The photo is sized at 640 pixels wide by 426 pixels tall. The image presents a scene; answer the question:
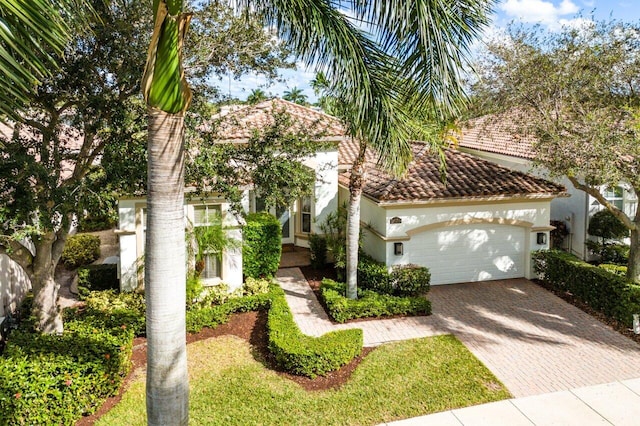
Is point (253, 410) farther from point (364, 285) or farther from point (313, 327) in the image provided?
point (364, 285)

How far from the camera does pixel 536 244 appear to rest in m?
16.7

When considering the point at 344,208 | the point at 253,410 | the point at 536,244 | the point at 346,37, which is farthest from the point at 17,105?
the point at 536,244

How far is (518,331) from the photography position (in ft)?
41.3

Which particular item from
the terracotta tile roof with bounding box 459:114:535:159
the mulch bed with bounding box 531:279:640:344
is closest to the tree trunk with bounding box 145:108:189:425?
the terracotta tile roof with bounding box 459:114:535:159

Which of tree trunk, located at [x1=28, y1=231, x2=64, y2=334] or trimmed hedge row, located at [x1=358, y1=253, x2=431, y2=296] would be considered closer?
tree trunk, located at [x1=28, y1=231, x2=64, y2=334]

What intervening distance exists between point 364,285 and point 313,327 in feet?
9.41

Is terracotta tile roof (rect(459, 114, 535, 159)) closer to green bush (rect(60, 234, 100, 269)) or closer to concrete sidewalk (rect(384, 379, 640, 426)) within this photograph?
concrete sidewalk (rect(384, 379, 640, 426))

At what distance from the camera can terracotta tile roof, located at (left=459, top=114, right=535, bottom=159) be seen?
47.4ft

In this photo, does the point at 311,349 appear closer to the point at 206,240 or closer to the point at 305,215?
the point at 206,240

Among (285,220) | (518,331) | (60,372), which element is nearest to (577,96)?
(518,331)

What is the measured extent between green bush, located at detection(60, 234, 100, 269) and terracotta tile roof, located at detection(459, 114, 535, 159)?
1483 centimetres

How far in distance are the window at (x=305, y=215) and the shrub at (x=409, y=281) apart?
632 cm

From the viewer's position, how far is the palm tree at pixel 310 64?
609 centimetres

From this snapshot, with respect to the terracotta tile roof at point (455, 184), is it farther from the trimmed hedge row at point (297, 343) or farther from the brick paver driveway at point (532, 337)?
the trimmed hedge row at point (297, 343)
